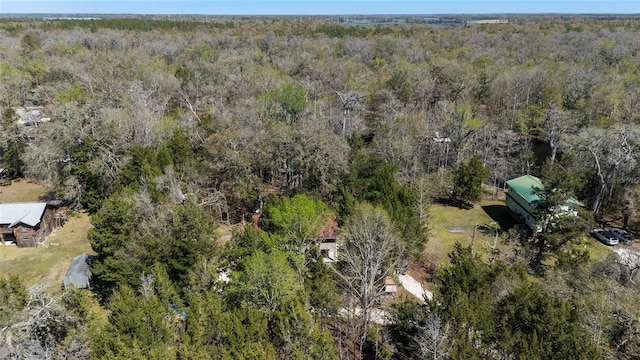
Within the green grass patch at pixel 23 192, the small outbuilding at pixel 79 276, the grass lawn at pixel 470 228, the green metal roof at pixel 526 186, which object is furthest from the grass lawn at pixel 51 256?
the green metal roof at pixel 526 186

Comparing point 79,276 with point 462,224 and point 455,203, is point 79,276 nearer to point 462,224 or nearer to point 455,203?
point 462,224

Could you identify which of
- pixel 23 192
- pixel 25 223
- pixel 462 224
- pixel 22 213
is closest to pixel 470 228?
pixel 462 224

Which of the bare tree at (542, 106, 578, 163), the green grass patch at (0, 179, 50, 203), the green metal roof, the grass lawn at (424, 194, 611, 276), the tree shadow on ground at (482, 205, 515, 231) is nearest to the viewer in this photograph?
the grass lawn at (424, 194, 611, 276)

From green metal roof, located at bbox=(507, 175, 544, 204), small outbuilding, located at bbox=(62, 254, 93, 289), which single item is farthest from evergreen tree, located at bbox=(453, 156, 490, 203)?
small outbuilding, located at bbox=(62, 254, 93, 289)

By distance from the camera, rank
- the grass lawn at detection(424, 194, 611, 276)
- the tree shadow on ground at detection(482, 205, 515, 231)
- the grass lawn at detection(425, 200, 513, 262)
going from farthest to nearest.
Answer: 1. the tree shadow on ground at detection(482, 205, 515, 231)
2. the grass lawn at detection(425, 200, 513, 262)
3. the grass lawn at detection(424, 194, 611, 276)

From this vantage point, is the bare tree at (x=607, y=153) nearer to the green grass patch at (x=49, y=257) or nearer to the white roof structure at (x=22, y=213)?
the green grass patch at (x=49, y=257)

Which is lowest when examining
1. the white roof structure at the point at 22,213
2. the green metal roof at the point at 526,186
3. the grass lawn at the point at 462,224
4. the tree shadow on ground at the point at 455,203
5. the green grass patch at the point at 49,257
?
the green grass patch at the point at 49,257

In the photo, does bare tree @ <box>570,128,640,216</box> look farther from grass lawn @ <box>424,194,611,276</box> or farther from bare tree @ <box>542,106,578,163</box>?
bare tree @ <box>542,106,578,163</box>
